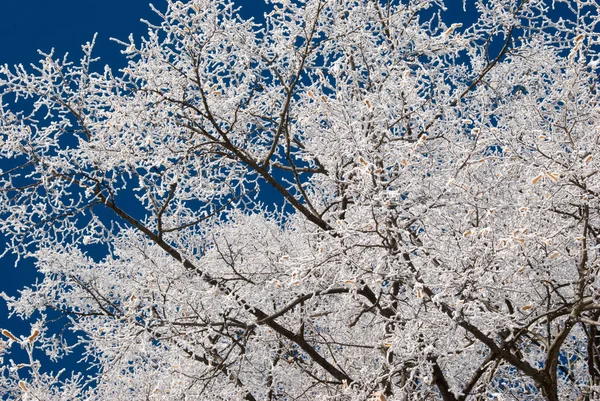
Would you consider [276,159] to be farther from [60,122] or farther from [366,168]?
[366,168]

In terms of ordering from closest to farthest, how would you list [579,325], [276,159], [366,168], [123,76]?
[366,168], [123,76], [276,159], [579,325]

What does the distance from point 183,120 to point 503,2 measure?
8.95 feet

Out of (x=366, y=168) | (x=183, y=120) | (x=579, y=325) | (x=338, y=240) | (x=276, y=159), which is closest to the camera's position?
(x=366, y=168)

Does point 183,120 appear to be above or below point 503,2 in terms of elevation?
below

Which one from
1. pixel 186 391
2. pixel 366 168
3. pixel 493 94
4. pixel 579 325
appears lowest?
pixel 186 391

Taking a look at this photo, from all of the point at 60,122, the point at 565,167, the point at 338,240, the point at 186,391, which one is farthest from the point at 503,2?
the point at 186,391

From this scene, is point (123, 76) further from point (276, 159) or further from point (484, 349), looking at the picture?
point (484, 349)

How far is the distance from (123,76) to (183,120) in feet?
1.96

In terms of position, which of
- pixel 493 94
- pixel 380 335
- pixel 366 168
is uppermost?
pixel 493 94

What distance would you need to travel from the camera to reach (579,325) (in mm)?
6012

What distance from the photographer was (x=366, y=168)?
309 cm

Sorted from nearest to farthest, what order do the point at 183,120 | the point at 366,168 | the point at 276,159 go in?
the point at 366,168 < the point at 183,120 < the point at 276,159

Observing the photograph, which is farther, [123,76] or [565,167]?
[123,76]

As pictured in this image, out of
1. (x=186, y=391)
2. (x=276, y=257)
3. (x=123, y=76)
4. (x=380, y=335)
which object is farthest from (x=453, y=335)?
(x=123, y=76)
